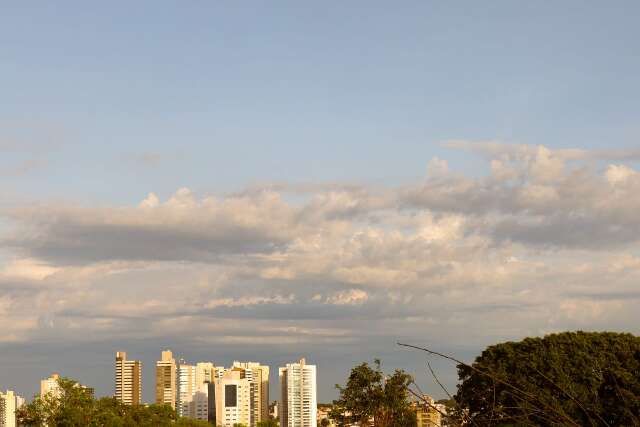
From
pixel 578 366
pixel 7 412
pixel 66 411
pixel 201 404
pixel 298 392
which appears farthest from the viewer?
pixel 201 404

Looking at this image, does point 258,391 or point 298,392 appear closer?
point 298,392

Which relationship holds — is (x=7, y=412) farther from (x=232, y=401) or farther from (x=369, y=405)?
(x=369, y=405)

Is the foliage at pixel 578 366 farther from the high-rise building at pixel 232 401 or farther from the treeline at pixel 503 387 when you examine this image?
the high-rise building at pixel 232 401

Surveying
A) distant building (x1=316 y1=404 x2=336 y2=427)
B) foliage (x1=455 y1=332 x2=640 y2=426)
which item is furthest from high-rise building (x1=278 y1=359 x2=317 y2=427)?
foliage (x1=455 y1=332 x2=640 y2=426)

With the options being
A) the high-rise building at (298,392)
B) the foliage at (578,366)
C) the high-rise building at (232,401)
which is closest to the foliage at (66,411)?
the foliage at (578,366)

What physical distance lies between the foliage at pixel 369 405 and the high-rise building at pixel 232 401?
11577 cm

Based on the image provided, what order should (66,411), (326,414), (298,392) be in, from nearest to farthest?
(66,411) < (326,414) < (298,392)

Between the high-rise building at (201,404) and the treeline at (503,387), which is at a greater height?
the treeline at (503,387)

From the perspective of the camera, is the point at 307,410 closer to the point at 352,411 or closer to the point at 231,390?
the point at 231,390


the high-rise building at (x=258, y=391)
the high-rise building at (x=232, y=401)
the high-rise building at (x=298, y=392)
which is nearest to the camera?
the high-rise building at (x=298, y=392)

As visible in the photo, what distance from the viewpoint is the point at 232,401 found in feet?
552

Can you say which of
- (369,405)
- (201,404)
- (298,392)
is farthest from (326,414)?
(201,404)

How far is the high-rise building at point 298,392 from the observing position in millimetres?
Result: 145875

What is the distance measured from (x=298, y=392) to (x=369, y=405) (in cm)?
9792
